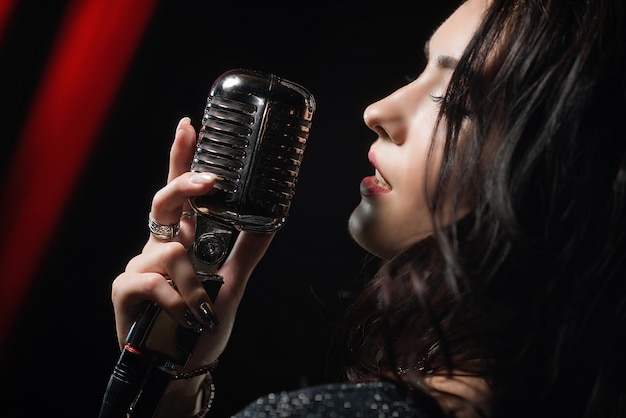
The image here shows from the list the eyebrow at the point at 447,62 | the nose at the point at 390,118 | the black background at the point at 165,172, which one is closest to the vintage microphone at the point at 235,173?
the nose at the point at 390,118

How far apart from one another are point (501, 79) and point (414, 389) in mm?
419

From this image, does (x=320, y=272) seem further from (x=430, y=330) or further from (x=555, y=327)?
(x=555, y=327)

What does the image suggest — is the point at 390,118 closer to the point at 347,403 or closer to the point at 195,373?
the point at 347,403

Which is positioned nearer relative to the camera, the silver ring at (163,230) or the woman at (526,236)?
the woman at (526,236)

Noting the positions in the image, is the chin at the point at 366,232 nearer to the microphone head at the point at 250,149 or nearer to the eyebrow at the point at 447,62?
the microphone head at the point at 250,149

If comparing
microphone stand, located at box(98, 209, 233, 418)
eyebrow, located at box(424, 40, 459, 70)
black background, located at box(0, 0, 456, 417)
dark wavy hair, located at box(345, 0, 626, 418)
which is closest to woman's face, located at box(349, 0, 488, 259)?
eyebrow, located at box(424, 40, 459, 70)

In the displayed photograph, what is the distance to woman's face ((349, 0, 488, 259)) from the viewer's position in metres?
0.96

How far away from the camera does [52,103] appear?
4.50 feet

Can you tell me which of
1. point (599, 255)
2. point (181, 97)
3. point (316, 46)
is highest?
point (316, 46)

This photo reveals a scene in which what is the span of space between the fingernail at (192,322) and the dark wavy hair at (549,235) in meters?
0.30

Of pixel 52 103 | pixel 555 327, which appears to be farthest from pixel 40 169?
pixel 555 327

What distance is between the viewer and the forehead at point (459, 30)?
972mm

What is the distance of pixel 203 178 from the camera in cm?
93

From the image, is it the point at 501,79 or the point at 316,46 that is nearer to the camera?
the point at 501,79
